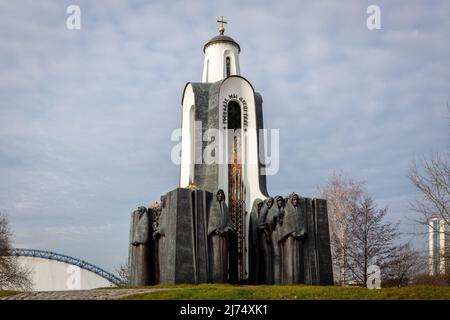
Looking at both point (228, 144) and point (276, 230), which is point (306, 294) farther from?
point (228, 144)

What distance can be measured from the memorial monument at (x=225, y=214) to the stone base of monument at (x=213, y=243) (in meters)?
0.03

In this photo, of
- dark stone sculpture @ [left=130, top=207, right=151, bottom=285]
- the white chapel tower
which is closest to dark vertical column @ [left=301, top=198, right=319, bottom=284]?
the white chapel tower

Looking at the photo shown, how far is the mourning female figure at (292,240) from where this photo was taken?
1830 cm

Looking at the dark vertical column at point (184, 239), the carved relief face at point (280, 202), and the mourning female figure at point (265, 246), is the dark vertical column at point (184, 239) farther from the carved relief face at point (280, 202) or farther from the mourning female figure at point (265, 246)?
the carved relief face at point (280, 202)

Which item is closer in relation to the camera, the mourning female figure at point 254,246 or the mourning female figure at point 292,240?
the mourning female figure at point 292,240

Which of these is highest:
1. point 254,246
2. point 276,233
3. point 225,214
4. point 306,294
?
point 225,214

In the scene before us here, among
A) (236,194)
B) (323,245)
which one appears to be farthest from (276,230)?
(236,194)

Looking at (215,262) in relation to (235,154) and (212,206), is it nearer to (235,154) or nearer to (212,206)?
(212,206)

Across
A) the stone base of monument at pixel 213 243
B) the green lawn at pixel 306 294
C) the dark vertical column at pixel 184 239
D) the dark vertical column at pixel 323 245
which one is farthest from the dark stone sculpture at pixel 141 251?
the green lawn at pixel 306 294

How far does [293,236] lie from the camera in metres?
18.4

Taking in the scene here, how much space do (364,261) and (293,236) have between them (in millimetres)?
8947

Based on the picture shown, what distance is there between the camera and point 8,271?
31859mm

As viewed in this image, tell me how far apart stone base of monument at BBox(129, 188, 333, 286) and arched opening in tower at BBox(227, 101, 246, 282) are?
9.2 inches

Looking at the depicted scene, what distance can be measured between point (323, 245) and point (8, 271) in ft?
66.4
